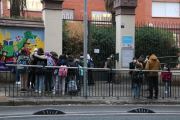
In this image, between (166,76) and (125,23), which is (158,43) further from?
(166,76)

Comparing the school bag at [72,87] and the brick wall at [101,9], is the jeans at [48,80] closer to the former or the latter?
the school bag at [72,87]

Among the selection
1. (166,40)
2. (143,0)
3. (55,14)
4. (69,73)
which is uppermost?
(143,0)

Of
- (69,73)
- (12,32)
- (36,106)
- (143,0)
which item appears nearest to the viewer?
(36,106)

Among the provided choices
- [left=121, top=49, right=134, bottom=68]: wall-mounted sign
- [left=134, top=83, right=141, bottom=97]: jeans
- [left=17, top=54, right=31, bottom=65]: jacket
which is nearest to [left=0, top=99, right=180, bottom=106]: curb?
[left=134, top=83, right=141, bottom=97]: jeans

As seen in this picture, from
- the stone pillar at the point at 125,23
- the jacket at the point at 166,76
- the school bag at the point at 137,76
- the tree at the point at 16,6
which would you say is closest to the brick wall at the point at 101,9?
the tree at the point at 16,6

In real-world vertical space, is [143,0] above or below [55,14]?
above

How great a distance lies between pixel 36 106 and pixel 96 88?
2585 millimetres

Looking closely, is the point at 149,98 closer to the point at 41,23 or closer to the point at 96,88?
the point at 96,88

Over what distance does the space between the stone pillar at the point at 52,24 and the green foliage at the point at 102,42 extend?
9.81 feet

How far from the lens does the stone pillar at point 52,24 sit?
13.4m

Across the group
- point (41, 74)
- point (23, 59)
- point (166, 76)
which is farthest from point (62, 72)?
point (166, 76)

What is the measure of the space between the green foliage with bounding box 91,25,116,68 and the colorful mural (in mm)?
3597

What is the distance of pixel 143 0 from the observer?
2889 centimetres

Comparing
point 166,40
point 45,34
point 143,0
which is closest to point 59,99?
point 45,34
